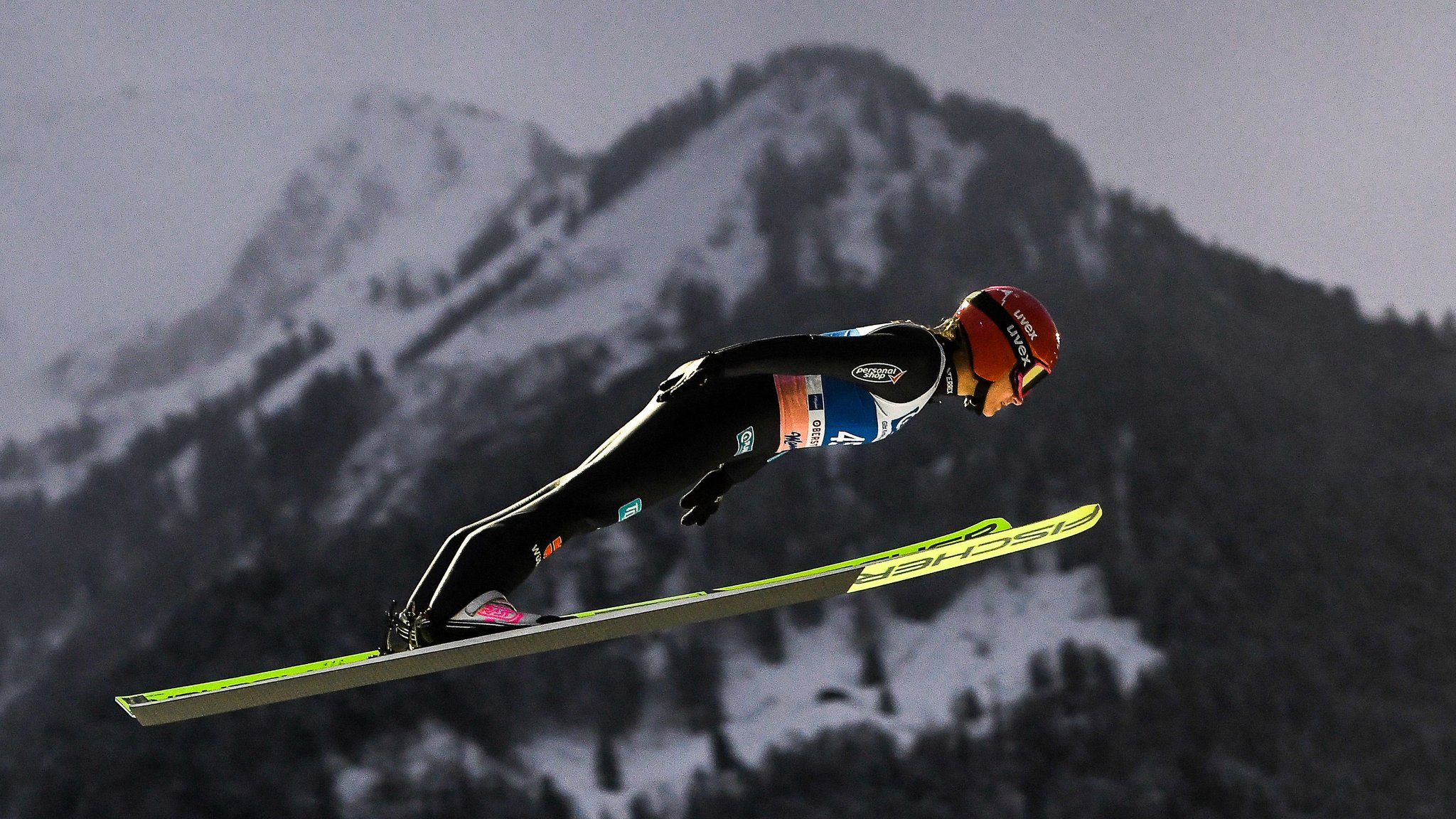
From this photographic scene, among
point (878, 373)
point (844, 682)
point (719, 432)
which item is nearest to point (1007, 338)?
point (878, 373)

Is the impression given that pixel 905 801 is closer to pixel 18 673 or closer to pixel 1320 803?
pixel 1320 803

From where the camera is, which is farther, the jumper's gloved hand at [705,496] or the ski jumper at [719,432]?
the jumper's gloved hand at [705,496]

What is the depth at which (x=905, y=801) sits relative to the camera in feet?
455

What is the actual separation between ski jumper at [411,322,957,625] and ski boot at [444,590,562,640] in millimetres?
51

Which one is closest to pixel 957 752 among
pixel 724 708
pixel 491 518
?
pixel 724 708

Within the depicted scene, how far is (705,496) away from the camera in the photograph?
8820 millimetres

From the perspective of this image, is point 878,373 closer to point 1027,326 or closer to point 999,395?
point 999,395

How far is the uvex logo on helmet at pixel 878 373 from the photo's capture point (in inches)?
315

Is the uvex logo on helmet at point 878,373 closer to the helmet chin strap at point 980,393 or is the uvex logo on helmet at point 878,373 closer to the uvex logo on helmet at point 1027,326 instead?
the helmet chin strap at point 980,393

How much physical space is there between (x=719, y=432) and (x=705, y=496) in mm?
958

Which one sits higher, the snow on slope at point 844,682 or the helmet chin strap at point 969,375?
the helmet chin strap at point 969,375

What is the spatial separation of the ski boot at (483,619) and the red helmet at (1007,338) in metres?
3.52

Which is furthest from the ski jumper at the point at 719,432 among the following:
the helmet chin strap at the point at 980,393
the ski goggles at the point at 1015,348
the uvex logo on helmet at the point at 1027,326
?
the uvex logo on helmet at the point at 1027,326

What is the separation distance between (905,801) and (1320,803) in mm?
52351
